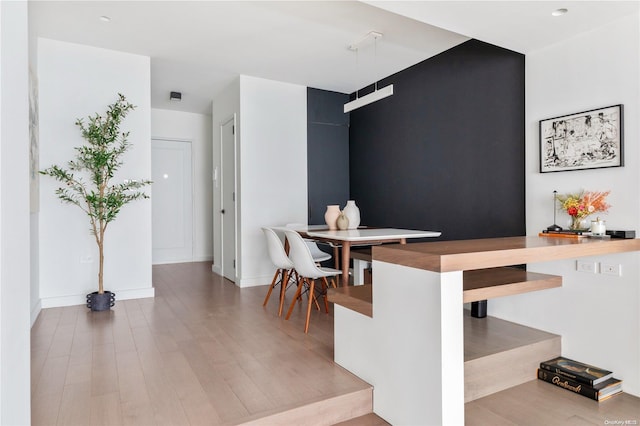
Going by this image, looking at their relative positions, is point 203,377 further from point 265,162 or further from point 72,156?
point 265,162

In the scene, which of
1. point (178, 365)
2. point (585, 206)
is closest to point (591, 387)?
point (585, 206)

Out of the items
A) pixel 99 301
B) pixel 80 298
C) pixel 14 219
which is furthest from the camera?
pixel 80 298

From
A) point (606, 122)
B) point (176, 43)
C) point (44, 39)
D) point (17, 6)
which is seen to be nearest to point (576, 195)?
point (606, 122)

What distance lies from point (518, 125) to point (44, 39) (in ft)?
15.2

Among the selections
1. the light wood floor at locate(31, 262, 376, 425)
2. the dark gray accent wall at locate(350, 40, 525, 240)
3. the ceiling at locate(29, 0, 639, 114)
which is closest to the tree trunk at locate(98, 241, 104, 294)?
the light wood floor at locate(31, 262, 376, 425)

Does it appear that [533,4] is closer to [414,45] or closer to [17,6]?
[414,45]

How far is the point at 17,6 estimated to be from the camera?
4.30ft

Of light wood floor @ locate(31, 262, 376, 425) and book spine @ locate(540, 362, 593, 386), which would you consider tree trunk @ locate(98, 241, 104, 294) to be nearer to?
light wood floor @ locate(31, 262, 376, 425)

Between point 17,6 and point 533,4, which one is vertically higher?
point 533,4

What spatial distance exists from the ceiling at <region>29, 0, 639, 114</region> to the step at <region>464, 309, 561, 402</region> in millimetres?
2270

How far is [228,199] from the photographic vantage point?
5.55 m

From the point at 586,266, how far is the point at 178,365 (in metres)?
2.92

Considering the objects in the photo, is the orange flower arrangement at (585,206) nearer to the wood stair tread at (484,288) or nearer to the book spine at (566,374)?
the wood stair tread at (484,288)

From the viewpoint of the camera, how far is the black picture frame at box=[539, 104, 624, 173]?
8.73ft
